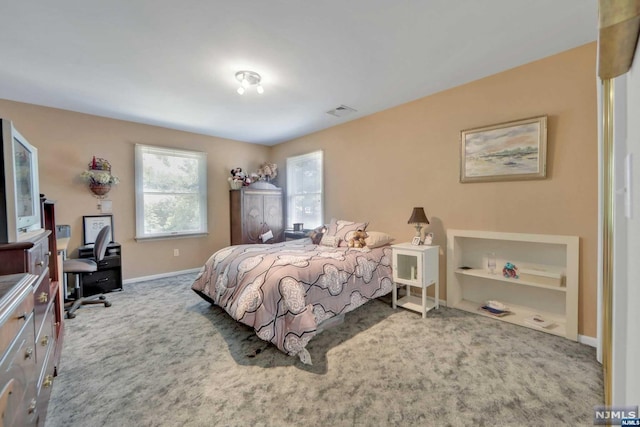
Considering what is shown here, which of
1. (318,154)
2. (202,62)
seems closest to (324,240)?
Answer: (318,154)

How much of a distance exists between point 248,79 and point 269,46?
0.59 m

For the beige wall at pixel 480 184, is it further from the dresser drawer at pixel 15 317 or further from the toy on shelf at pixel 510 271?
the dresser drawer at pixel 15 317

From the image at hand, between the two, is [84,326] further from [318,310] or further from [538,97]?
[538,97]

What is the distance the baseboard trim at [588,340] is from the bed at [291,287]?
165cm

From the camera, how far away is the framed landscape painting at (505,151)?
2.40 metres

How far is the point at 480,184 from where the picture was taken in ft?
9.11

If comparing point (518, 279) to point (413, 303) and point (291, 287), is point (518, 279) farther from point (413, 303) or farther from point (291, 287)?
point (291, 287)

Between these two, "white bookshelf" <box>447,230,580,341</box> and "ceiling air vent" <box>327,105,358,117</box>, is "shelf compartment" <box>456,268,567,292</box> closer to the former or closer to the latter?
"white bookshelf" <box>447,230,580,341</box>

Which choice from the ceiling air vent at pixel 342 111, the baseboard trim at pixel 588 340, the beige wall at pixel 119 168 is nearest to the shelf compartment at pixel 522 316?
the baseboard trim at pixel 588 340

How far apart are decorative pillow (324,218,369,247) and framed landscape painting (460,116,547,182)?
53.2 inches

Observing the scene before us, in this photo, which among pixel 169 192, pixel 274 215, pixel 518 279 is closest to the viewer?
pixel 518 279

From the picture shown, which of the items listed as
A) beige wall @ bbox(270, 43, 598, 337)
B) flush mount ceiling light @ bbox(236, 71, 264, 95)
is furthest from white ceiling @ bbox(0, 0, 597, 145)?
beige wall @ bbox(270, 43, 598, 337)

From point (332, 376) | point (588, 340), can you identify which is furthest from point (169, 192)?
point (588, 340)

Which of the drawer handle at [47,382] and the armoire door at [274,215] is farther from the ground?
the armoire door at [274,215]
